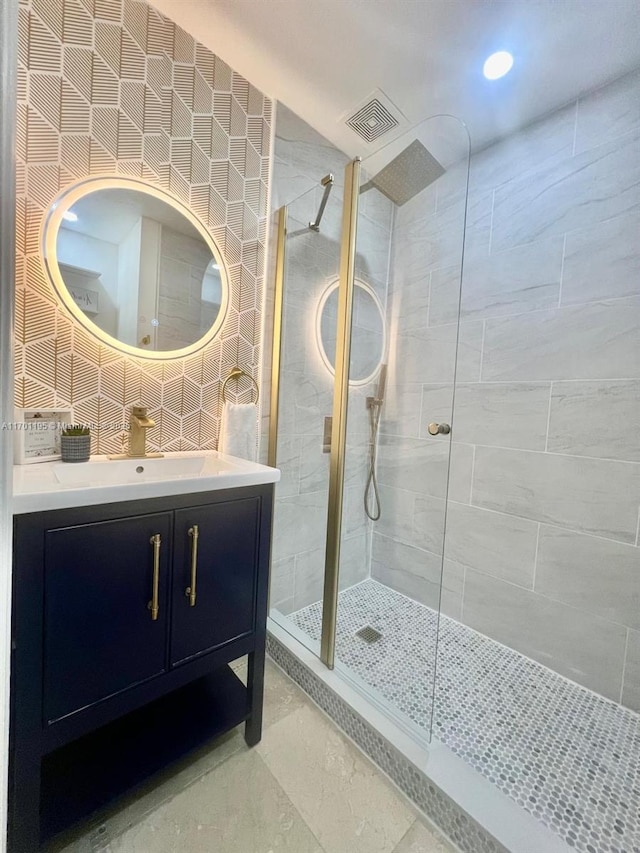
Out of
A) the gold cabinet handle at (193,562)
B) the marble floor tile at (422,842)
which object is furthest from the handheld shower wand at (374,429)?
the marble floor tile at (422,842)

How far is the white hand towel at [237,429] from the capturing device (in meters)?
1.48

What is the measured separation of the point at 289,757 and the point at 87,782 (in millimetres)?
569

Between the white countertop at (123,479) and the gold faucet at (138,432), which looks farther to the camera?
the gold faucet at (138,432)

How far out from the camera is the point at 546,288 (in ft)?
5.18

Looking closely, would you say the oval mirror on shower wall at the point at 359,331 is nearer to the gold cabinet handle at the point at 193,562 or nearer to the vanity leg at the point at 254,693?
the gold cabinet handle at the point at 193,562

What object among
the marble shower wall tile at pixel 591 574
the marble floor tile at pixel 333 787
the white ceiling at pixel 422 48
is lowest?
the marble floor tile at pixel 333 787

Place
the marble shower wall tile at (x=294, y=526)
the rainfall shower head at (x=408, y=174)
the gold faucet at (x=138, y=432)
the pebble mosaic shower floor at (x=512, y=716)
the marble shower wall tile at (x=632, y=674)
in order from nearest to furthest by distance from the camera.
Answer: the pebble mosaic shower floor at (x=512, y=716) → the gold faucet at (x=138, y=432) → the marble shower wall tile at (x=632, y=674) → the rainfall shower head at (x=408, y=174) → the marble shower wall tile at (x=294, y=526)

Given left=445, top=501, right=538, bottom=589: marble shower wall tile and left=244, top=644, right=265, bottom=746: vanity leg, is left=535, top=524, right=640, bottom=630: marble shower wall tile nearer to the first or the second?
left=445, top=501, right=538, bottom=589: marble shower wall tile

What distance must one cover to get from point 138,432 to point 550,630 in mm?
1911

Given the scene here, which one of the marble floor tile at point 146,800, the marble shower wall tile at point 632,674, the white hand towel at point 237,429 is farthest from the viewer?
the white hand towel at point 237,429

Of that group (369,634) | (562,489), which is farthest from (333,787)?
(562,489)

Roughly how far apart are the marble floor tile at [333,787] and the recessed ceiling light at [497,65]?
2521mm

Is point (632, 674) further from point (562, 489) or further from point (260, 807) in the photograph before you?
point (260, 807)

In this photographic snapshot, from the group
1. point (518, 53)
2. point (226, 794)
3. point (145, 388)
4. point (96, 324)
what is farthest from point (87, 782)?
point (518, 53)
